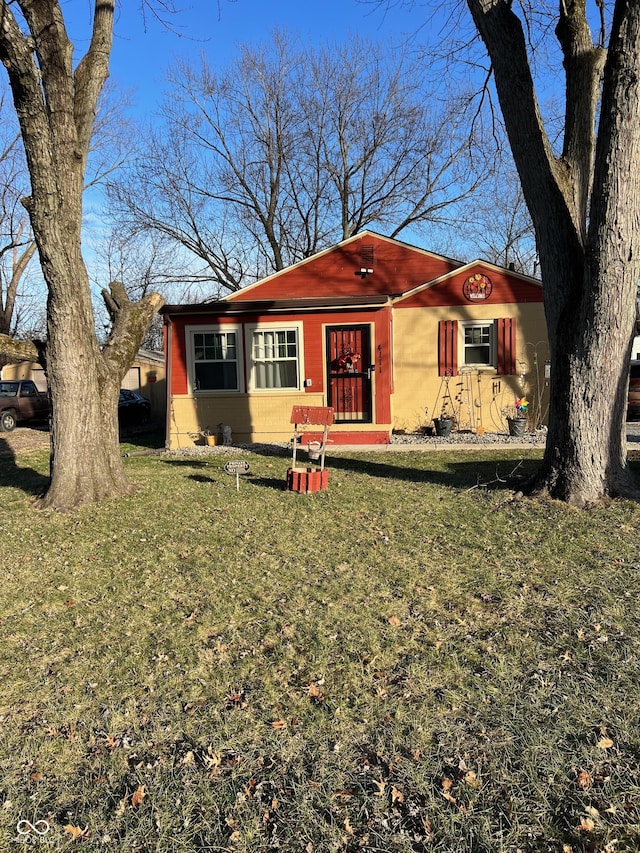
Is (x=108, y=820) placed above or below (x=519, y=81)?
below

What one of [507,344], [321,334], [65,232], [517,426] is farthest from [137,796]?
[507,344]

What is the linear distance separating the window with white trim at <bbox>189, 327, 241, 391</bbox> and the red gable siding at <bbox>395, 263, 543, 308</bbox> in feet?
13.6

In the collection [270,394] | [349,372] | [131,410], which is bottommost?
[131,410]

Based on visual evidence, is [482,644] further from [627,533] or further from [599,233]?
[599,233]

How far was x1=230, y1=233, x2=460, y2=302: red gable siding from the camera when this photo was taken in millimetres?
13812

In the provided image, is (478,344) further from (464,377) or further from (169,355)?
(169,355)

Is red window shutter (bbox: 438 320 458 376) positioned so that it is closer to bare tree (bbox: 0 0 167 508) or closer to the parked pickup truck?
bare tree (bbox: 0 0 167 508)


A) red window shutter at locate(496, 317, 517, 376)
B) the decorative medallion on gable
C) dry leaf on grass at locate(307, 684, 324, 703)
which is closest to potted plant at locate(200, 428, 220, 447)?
the decorative medallion on gable

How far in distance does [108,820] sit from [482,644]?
219 centimetres

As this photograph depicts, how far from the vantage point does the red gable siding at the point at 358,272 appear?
13.8 meters

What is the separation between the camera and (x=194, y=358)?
38.7 ft

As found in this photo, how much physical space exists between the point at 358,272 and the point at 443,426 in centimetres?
468

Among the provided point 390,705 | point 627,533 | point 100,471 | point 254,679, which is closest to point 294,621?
point 254,679

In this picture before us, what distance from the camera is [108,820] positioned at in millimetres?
2080
